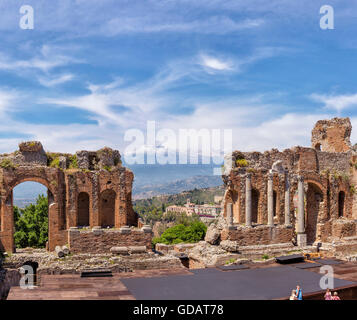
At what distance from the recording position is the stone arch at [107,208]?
28.0 meters

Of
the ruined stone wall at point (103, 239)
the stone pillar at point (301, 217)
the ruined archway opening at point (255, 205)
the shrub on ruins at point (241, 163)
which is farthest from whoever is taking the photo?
the ruined archway opening at point (255, 205)

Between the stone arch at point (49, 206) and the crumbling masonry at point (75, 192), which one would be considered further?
→ the crumbling masonry at point (75, 192)

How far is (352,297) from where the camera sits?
19.1 m

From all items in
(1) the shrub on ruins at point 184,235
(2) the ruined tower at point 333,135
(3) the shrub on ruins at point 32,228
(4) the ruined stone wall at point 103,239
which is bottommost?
(1) the shrub on ruins at point 184,235

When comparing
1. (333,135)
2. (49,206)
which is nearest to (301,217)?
(333,135)

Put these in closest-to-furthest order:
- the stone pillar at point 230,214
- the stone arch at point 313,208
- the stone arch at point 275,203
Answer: the stone pillar at point 230,214 < the stone arch at point 275,203 < the stone arch at point 313,208

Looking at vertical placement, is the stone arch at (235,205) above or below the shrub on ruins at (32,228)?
above

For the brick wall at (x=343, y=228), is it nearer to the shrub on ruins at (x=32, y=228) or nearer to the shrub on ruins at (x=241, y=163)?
the shrub on ruins at (x=241, y=163)

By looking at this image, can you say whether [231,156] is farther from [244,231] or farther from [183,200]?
[183,200]

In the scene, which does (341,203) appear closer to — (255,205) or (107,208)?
(255,205)

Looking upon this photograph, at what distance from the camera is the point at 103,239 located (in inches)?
953

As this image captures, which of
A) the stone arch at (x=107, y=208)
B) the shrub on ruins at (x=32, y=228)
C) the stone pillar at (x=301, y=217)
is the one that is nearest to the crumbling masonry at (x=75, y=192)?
the stone arch at (x=107, y=208)

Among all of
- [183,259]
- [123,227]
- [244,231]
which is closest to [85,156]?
[123,227]

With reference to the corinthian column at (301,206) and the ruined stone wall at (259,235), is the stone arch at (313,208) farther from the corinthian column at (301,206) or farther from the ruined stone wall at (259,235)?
the ruined stone wall at (259,235)
